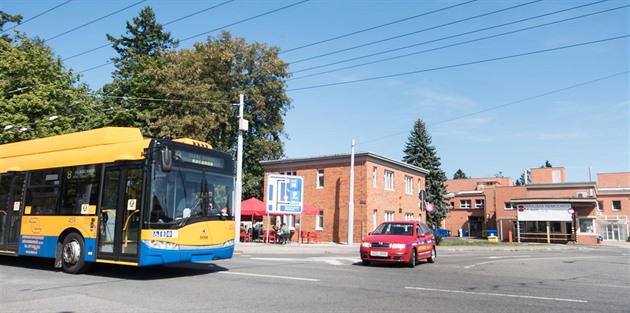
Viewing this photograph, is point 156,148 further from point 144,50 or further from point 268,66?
point 144,50

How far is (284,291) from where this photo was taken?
29.3ft

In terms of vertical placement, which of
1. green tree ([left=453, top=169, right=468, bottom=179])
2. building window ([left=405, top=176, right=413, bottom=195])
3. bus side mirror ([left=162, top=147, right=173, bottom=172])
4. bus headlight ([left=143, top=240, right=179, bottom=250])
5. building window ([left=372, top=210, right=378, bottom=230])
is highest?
green tree ([left=453, top=169, right=468, bottom=179])

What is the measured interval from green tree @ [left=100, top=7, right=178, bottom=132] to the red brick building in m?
12.8

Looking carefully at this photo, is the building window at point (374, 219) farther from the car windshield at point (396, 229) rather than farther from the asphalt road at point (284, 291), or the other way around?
the asphalt road at point (284, 291)

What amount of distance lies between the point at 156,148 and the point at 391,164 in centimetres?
2916

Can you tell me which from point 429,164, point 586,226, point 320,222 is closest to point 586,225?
point 586,226

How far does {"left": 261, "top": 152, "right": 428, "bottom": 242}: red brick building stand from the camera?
33875 mm

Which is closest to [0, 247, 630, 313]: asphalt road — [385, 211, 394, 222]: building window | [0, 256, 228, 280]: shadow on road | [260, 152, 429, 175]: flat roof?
[0, 256, 228, 280]: shadow on road

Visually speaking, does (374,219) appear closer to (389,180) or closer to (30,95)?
(389,180)

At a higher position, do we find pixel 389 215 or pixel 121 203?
pixel 389 215

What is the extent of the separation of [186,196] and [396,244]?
7.55m

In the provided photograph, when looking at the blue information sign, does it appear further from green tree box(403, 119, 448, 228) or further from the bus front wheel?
green tree box(403, 119, 448, 228)

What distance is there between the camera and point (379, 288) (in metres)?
9.72

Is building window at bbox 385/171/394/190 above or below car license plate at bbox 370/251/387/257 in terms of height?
above
